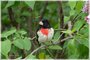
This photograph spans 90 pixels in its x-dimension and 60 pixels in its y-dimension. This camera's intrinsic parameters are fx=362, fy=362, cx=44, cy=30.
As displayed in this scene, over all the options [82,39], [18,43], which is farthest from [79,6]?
[18,43]

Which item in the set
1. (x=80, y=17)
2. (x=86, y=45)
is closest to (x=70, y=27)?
(x=80, y=17)

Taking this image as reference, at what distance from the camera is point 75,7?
205 centimetres

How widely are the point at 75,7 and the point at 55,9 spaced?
174 cm

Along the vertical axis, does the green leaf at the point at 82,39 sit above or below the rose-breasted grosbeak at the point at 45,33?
above

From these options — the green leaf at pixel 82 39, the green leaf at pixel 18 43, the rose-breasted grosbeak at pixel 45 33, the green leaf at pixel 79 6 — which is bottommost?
the rose-breasted grosbeak at pixel 45 33

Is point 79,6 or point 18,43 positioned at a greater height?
point 79,6

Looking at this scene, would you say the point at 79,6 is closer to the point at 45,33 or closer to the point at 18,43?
the point at 18,43

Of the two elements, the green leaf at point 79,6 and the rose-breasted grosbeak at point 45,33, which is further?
the rose-breasted grosbeak at point 45,33

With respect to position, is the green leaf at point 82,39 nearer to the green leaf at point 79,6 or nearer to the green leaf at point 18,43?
the green leaf at point 79,6

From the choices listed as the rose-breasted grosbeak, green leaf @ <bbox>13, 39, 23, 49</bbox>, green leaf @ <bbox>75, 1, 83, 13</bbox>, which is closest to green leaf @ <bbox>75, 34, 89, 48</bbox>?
green leaf @ <bbox>75, 1, 83, 13</bbox>

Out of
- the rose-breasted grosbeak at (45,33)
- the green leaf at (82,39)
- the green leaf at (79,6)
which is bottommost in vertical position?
the rose-breasted grosbeak at (45,33)

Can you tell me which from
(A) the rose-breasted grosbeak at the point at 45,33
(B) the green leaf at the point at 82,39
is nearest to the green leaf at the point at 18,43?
(B) the green leaf at the point at 82,39

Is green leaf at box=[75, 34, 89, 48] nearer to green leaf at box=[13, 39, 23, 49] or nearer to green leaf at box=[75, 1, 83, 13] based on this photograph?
green leaf at box=[75, 1, 83, 13]

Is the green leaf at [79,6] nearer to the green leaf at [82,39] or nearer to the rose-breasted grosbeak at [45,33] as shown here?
the green leaf at [82,39]
